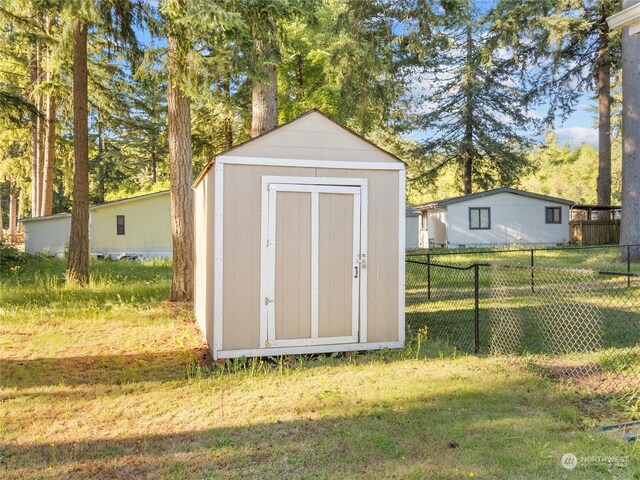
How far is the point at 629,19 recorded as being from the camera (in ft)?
11.2

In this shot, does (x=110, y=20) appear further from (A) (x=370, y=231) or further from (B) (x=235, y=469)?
(B) (x=235, y=469)

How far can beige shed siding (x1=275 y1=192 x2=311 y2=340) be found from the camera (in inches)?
193

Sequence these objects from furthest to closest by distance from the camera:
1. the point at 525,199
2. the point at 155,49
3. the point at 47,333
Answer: the point at 525,199 < the point at 155,49 < the point at 47,333

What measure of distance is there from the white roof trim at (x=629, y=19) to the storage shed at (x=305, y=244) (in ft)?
7.44

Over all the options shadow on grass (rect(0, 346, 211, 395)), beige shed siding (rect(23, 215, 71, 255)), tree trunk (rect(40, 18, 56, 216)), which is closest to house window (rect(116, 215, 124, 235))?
beige shed siding (rect(23, 215, 71, 255))

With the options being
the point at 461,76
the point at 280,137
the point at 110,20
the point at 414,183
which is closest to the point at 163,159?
the point at 414,183

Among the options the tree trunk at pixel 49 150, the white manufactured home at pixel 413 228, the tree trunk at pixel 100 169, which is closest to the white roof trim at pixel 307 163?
the tree trunk at pixel 49 150

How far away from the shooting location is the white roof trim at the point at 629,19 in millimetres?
3336

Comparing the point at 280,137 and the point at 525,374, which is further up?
the point at 280,137

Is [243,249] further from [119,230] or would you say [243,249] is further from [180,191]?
[119,230]

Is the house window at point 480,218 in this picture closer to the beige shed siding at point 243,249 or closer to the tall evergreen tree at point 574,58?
the tall evergreen tree at point 574,58

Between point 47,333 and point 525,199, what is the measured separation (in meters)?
22.0

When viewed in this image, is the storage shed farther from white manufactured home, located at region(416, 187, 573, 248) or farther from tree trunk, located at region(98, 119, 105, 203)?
tree trunk, located at region(98, 119, 105, 203)

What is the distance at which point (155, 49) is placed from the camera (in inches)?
305
